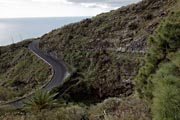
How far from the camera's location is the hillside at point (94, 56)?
37.3 m

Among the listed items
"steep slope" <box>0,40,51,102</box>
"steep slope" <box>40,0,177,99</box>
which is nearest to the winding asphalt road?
"steep slope" <box>0,40,51,102</box>

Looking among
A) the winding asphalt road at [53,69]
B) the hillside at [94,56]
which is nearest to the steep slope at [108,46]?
the hillside at [94,56]

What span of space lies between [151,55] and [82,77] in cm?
3215

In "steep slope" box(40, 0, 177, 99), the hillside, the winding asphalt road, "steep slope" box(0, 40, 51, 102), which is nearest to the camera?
the hillside

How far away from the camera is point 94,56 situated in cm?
4784

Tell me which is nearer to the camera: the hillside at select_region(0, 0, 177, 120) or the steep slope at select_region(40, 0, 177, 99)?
the hillside at select_region(0, 0, 177, 120)

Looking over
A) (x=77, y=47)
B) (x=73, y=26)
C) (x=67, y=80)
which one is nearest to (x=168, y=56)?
(x=67, y=80)

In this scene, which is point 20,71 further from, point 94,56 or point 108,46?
point 108,46

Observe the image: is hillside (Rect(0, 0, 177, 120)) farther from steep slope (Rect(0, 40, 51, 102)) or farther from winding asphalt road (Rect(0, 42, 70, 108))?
winding asphalt road (Rect(0, 42, 70, 108))

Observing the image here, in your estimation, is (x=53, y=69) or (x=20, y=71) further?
(x=20, y=71)

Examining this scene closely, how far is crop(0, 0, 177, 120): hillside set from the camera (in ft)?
123

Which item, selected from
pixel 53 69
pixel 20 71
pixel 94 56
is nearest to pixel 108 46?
pixel 94 56

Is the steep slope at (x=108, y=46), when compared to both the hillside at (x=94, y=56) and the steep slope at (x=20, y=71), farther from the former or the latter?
the steep slope at (x=20, y=71)

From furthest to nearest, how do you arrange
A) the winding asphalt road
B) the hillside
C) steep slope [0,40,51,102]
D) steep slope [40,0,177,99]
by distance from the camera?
steep slope [0,40,51,102] < the winding asphalt road < steep slope [40,0,177,99] < the hillside
